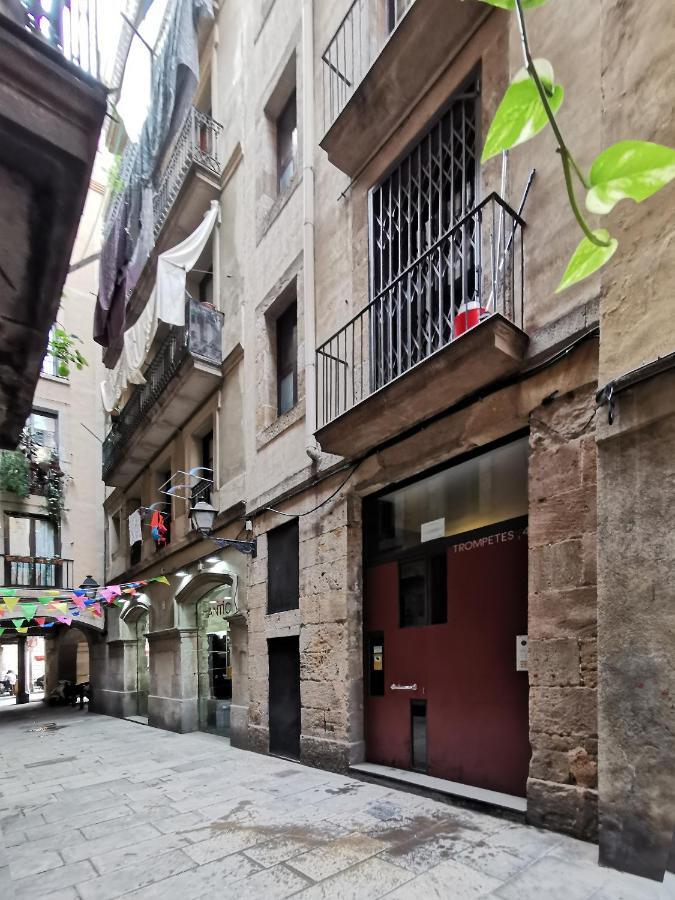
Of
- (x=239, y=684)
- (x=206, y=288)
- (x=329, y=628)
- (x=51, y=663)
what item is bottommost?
(x=51, y=663)

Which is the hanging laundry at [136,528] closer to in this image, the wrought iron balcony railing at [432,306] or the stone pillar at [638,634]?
the wrought iron balcony railing at [432,306]

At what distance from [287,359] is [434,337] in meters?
3.59

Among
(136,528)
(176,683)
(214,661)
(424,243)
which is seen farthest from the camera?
(136,528)

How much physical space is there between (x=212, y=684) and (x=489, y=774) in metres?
7.78

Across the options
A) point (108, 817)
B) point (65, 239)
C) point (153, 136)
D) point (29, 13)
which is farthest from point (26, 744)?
point (153, 136)

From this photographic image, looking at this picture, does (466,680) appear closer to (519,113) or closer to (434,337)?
(434,337)

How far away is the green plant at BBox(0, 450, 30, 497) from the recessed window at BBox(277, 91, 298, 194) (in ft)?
42.2

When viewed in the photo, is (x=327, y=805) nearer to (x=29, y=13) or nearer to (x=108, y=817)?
(x=108, y=817)

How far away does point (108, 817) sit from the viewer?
17.3 ft

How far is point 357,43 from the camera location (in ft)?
22.8

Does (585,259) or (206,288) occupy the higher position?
(206,288)

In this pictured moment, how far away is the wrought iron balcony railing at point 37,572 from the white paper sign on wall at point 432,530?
15750 mm

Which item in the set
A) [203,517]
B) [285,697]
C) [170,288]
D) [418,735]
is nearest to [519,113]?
[418,735]

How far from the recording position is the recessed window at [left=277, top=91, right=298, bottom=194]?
29.6 ft
